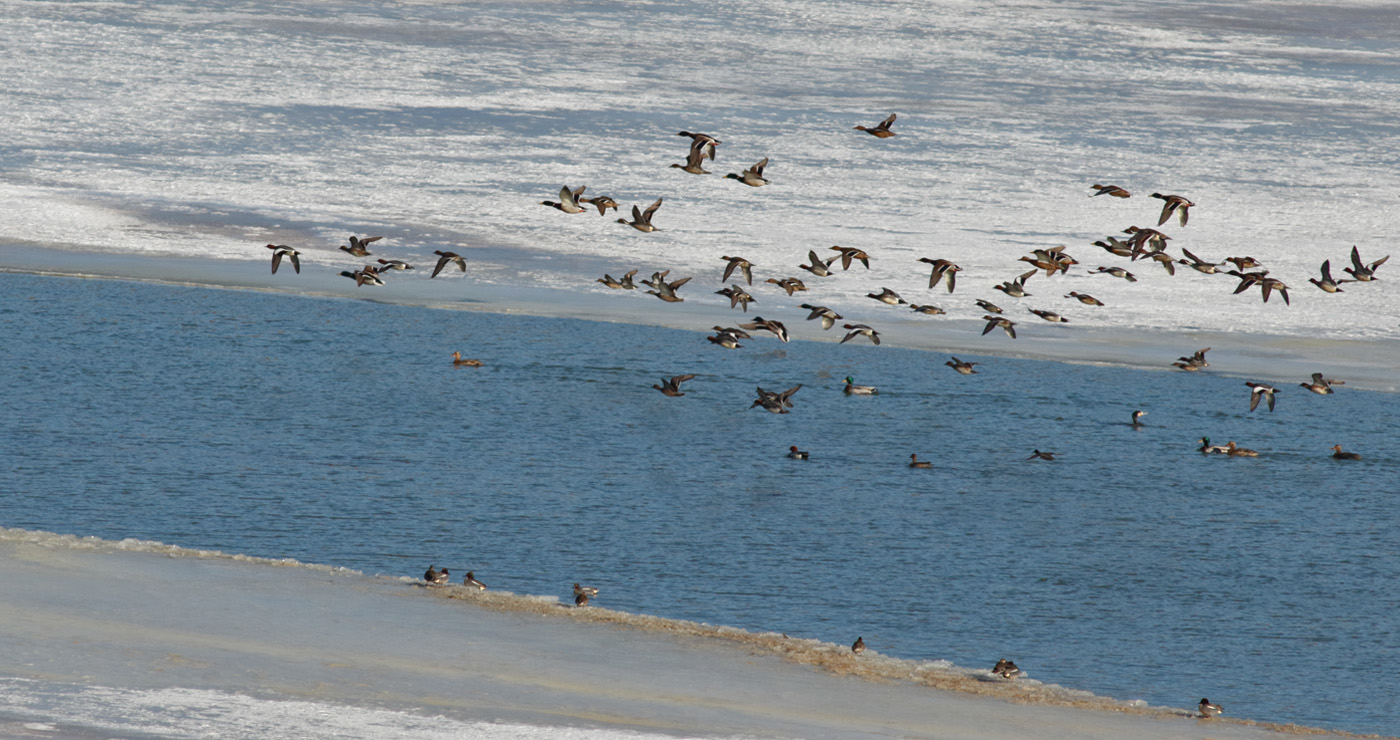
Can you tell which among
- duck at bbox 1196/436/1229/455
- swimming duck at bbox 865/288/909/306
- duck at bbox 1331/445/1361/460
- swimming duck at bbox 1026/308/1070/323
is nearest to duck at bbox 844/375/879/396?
swimming duck at bbox 865/288/909/306

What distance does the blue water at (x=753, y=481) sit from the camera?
41.8ft

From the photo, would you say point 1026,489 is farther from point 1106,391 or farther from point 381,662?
point 381,662

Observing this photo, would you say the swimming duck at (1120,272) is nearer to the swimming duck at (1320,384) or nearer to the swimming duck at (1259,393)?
the swimming duck at (1259,393)

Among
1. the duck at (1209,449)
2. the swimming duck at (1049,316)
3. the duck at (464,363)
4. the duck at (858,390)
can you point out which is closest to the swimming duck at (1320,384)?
the duck at (1209,449)

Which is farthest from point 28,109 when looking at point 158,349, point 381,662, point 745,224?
point 381,662

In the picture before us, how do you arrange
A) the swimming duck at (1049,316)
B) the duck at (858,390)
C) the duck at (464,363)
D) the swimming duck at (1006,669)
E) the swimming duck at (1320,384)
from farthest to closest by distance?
the swimming duck at (1049,316)
the duck at (464,363)
the duck at (858,390)
the swimming duck at (1320,384)
the swimming duck at (1006,669)

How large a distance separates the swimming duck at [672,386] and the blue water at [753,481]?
0.52 ft

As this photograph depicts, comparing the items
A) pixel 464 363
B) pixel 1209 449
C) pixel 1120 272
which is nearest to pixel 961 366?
pixel 1120 272

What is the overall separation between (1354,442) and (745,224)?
9557 mm

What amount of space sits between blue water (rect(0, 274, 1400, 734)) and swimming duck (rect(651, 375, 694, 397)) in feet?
0.52

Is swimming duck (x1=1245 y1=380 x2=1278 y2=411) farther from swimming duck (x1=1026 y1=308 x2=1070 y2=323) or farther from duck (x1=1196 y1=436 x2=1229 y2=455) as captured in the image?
swimming duck (x1=1026 y1=308 x2=1070 y2=323)

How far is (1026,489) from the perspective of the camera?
16.0 metres

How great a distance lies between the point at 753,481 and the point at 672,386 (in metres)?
2.52

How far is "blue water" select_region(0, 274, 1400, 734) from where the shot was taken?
12.7 m
